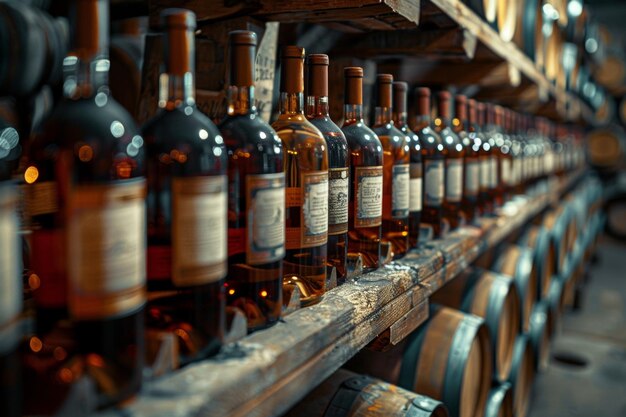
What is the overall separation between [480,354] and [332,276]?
1.01m

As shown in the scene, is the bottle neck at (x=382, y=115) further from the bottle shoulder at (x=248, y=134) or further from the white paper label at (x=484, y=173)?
the white paper label at (x=484, y=173)

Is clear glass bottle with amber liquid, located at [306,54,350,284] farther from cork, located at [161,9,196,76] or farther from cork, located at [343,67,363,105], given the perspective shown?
cork, located at [161,9,196,76]

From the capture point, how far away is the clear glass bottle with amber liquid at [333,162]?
1156 millimetres

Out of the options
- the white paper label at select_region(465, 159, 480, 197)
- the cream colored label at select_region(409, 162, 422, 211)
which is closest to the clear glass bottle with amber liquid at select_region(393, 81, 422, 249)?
the cream colored label at select_region(409, 162, 422, 211)

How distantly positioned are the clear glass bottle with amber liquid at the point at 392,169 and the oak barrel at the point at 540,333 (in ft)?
5.95

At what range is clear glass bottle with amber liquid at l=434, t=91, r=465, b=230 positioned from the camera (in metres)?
1.95

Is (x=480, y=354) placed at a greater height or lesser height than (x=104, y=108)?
lesser

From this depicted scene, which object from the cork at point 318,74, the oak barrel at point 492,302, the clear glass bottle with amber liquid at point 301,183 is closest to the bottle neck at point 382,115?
the cork at point 318,74

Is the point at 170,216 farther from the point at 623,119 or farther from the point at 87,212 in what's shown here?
the point at 623,119

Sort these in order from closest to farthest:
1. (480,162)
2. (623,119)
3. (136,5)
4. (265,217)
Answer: (265,217) < (136,5) < (480,162) < (623,119)

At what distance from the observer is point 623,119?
9078 millimetres

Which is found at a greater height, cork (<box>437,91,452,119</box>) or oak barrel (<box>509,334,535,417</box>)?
cork (<box>437,91,452,119</box>)

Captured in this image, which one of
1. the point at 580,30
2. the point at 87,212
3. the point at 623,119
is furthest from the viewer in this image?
the point at 623,119

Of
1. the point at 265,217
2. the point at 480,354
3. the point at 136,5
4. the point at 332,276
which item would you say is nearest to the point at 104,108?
the point at 265,217
